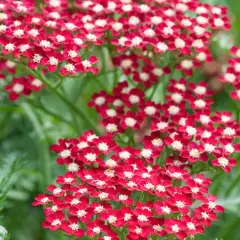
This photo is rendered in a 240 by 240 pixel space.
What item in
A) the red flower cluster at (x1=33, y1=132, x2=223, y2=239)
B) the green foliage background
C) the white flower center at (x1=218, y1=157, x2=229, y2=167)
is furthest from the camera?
the green foliage background

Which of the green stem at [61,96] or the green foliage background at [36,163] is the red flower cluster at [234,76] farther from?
the green stem at [61,96]

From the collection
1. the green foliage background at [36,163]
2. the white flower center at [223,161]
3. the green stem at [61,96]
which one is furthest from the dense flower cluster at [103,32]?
the white flower center at [223,161]

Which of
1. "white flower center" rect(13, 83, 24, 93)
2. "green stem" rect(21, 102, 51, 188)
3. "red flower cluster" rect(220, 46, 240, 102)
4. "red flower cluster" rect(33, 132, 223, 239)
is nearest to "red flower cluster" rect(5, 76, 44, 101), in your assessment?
"white flower center" rect(13, 83, 24, 93)

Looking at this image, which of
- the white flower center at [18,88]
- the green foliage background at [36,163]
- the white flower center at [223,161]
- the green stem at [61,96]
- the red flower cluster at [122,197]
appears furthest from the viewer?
the green foliage background at [36,163]

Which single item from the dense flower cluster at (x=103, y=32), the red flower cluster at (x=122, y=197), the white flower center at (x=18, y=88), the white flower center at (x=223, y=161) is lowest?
the red flower cluster at (x=122, y=197)

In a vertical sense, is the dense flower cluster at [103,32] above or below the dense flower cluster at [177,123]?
above

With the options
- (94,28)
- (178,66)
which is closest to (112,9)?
(94,28)

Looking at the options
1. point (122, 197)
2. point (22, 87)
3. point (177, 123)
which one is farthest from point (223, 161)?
point (22, 87)

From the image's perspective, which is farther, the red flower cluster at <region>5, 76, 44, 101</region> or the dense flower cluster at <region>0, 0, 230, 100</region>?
the red flower cluster at <region>5, 76, 44, 101</region>

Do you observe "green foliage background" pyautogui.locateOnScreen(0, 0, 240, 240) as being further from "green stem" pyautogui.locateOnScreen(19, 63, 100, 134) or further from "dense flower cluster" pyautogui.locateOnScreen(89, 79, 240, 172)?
"dense flower cluster" pyautogui.locateOnScreen(89, 79, 240, 172)
